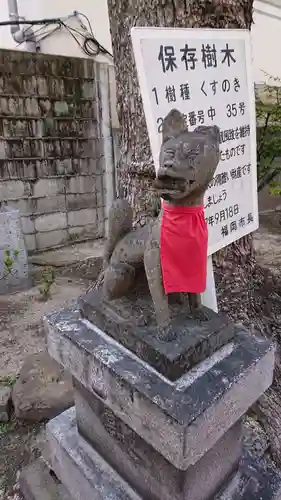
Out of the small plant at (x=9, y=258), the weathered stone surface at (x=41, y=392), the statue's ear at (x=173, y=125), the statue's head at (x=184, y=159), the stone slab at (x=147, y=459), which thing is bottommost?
the weathered stone surface at (x=41, y=392)

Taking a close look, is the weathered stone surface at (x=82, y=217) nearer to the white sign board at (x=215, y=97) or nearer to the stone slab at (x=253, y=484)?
the white sign board at (x=215, y=97)

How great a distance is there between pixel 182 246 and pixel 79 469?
1.09 meters

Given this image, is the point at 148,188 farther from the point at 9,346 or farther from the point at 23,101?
the point at 23,101

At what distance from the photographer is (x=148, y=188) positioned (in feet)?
7.79

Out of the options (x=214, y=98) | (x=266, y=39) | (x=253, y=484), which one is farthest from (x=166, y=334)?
(x=266, y=39)

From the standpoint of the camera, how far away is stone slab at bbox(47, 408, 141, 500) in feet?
4.91

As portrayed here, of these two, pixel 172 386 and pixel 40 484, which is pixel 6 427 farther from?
pixel 172 386

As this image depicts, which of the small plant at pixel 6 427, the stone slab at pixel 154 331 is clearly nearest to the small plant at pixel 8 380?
the small plant at pixel 6 427

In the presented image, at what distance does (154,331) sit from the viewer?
4.54 ft

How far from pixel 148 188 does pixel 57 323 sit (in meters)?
1.10

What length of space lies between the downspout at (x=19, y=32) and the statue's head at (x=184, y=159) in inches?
213

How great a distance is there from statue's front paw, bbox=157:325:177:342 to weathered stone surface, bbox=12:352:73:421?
4.60ft

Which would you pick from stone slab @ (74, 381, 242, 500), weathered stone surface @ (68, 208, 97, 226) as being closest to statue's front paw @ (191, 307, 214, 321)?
stone slab @ (74, 381, 242, 500)

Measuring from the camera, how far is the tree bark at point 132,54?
1.99m
